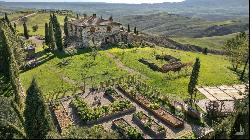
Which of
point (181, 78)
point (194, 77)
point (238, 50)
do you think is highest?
point (238, 50)

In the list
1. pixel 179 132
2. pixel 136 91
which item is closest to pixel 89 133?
pixel 179 132

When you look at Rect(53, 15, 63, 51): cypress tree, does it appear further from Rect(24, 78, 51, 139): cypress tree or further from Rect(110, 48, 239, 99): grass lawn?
Rect(24, 78, 51, 139): cypress tree

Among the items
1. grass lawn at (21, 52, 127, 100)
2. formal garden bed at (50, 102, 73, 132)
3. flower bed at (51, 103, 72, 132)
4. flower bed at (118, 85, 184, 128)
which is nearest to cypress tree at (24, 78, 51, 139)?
formal garden bed at (50, 102, 73, 132)

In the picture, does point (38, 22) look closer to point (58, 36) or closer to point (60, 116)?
point (58, 36)

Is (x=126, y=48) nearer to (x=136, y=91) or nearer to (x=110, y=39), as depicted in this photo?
(x=110, y=39)

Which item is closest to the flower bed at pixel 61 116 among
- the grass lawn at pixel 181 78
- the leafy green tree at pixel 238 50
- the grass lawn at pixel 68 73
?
the grass lawn at pixel 68 73

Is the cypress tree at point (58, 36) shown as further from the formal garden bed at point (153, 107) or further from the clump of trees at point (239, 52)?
the clump of trees at point (239, 52)

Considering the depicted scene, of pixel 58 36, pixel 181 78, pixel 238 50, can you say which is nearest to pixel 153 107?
pixel 181 78
